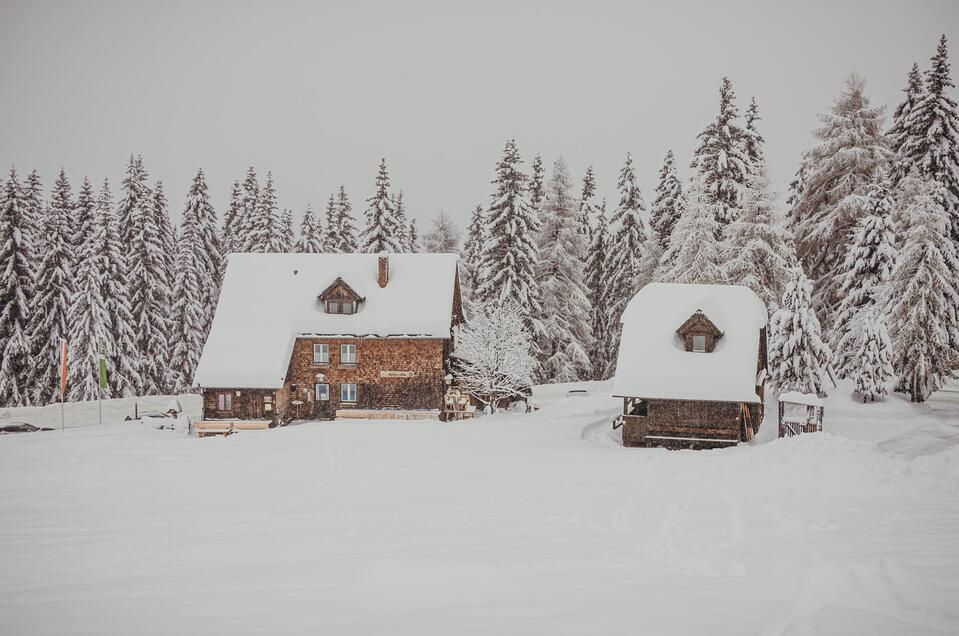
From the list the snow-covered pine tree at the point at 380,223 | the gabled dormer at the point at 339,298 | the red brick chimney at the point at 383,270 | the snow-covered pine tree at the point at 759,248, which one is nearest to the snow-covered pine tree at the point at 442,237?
the snow-covered pine tree at the point at 380,223

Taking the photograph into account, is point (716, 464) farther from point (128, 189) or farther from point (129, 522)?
point (128, 189)

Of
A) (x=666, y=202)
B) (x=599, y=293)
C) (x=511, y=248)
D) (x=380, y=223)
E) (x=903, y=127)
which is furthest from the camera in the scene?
(x=599, y=293)

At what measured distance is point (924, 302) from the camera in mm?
30234

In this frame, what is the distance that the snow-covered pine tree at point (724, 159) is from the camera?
39750mm

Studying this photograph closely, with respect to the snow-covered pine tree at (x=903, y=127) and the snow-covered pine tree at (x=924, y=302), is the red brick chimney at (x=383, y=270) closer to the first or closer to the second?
the snow-covered pine tree at (x=924, y=302)

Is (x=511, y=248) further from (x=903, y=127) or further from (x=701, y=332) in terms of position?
(x=903, y=127)

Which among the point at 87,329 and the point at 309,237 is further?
the point at 309,237

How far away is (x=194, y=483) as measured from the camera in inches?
717

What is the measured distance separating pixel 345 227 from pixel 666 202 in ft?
83.3

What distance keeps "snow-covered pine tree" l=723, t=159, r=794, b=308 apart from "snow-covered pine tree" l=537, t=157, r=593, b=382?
37.7ft

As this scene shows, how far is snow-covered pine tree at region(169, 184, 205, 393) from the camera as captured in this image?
49.2m

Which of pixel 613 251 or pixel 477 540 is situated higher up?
pixel 613 251

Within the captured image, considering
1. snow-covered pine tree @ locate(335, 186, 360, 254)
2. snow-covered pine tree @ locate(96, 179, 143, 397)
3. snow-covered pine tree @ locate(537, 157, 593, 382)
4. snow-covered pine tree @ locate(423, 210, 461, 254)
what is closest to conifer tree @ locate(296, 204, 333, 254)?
snow-covered pine tree @ locate(335, 186, 360, 254)

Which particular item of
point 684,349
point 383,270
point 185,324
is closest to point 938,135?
point 684,349
